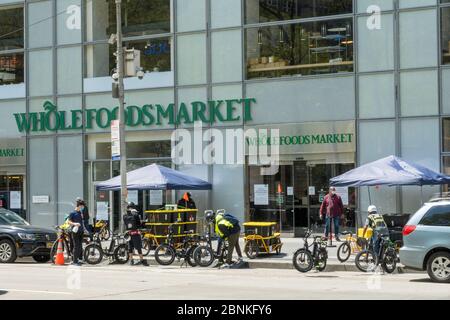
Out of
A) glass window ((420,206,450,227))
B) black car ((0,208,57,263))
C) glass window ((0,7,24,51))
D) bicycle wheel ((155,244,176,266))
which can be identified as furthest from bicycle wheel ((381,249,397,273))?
glass window ((0,7,24,51))

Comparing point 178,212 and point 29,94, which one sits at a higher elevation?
point 29,94

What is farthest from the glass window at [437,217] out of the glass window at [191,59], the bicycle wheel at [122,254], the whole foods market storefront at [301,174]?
the glass window at [191,59]

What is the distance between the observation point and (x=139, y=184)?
81.3 ft

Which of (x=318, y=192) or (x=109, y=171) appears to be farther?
(x=109, y=171)

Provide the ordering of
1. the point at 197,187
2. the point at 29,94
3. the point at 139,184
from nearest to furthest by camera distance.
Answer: the point at 139,184, the point at 197,187, the point at 29,94

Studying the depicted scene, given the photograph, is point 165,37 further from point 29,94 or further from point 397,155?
point 397,155

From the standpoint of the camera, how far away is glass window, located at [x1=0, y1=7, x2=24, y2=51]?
32.1 metres

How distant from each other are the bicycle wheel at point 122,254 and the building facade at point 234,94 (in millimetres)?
6473

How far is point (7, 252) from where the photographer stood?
22.6m

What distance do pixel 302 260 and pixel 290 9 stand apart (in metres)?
11.1

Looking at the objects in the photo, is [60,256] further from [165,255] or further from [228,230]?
[228,230]

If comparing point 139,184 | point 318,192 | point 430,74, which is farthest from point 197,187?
point 430,74

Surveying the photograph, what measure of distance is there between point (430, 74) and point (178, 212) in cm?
895

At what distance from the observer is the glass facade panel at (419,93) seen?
24812mm
